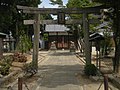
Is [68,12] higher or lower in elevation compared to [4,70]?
higher

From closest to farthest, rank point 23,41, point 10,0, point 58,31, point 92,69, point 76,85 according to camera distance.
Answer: point 76,85
point 92,69
point 10,0
point 23,41
point 58,31

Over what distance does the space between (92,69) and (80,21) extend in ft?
15.7

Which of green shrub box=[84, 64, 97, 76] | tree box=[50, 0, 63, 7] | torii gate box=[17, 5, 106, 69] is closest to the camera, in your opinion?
green shrub box=[84, 64, 97, 76]

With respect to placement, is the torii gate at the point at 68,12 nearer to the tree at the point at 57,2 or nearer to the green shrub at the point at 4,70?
the green shrub at the point at 4,70

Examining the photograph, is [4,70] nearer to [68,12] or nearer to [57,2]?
[68,12]

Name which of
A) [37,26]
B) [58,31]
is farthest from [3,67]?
[58,31]

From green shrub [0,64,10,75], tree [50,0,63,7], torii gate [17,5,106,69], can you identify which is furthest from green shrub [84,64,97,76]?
tree [50,0,63,7]

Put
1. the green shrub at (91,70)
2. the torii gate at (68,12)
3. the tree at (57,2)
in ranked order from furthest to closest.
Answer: the tree at (57,2) < the torii gate at (68,12) < the green shrub at (91,70)

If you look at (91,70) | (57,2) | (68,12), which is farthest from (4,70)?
(57,2)

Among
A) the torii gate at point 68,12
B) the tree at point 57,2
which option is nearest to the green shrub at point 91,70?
the torii gate at point 68,12

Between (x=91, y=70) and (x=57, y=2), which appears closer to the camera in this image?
(x=91, y=70)

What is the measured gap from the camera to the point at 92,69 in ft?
62.9

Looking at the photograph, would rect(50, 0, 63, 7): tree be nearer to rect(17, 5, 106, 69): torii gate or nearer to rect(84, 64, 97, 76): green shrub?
rect(17, 5, 106, 69): torii gate

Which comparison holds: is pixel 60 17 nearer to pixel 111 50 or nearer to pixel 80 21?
pixel 80 21
